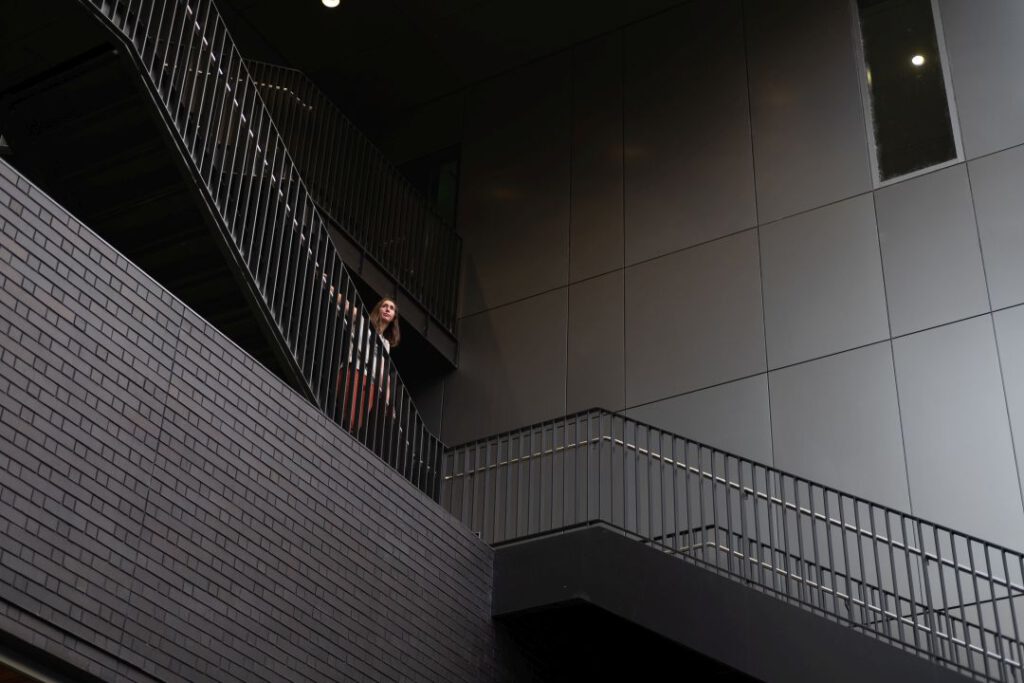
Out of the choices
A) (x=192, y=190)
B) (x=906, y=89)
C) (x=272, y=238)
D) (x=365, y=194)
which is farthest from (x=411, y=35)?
(x=192, y=190)

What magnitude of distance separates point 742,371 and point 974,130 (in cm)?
420

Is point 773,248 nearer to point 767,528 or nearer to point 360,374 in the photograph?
point 767,528

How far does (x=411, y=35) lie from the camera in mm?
20984

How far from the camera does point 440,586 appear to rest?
1185 centimetres

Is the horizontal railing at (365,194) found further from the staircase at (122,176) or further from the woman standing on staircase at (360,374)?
the staircase at (122,176)

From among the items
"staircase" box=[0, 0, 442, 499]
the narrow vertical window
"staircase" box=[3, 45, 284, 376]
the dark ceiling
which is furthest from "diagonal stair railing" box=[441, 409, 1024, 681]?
the dark ceiling

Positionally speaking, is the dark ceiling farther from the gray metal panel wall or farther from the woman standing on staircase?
the woman standing on staircase

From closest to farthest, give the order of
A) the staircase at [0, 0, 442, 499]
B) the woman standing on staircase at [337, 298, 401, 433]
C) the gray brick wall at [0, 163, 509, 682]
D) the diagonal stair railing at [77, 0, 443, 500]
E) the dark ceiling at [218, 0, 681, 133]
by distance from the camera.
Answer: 1. the gray brick wall at [0, 163, 509, 682]
2. the staircase at [0, 0, 442, 499]
3. the diagonal stair railing at [77, 0, 443, 500]
4. the woman standing on staircase at [337, 298, 401, 433]
5. the dark ceiling at [218, 0, 681, 133]

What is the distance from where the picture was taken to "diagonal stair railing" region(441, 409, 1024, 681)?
12.0 m

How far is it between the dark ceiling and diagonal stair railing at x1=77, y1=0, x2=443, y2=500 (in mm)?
7865

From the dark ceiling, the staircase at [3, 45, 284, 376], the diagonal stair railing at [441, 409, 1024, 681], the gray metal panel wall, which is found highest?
the dark ceiling

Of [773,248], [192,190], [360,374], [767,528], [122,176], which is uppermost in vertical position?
[773,248]

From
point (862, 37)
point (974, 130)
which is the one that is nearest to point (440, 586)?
point (974, 130)

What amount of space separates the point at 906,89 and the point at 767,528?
6274mm
